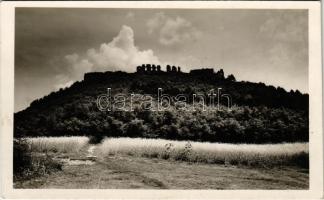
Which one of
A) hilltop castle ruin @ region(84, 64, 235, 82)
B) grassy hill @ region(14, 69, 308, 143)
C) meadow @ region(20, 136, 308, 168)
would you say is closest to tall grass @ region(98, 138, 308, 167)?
meadow @ region(20, 136, 308, 168)

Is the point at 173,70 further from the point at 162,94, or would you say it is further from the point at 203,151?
the point at 203,151

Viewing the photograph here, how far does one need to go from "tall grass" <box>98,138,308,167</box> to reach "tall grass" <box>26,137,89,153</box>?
0.36 meters

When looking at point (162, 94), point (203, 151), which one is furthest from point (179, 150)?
point (162, 94)

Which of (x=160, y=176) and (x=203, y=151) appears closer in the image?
(x=160, y=176)

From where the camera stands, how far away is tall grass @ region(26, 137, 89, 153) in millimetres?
8641

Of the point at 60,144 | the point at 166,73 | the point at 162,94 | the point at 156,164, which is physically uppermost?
the point at 166,73

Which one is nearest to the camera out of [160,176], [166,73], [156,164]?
[160,176]

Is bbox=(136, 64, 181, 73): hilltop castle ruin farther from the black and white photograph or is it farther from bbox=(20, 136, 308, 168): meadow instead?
bbox=(20, 136, 308, 168): meadow

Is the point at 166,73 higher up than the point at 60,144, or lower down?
higher up

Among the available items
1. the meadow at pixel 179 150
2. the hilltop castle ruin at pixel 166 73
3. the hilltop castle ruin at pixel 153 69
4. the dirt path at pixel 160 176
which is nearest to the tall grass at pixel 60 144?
the meadow at pixel 179 150

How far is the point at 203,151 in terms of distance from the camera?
28.4 feet

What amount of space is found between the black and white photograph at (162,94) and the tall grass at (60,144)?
0.7 inches

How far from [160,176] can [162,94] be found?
138 centimetres

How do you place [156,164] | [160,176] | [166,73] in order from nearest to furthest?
[160,176] < [156,164] < [166,73]
